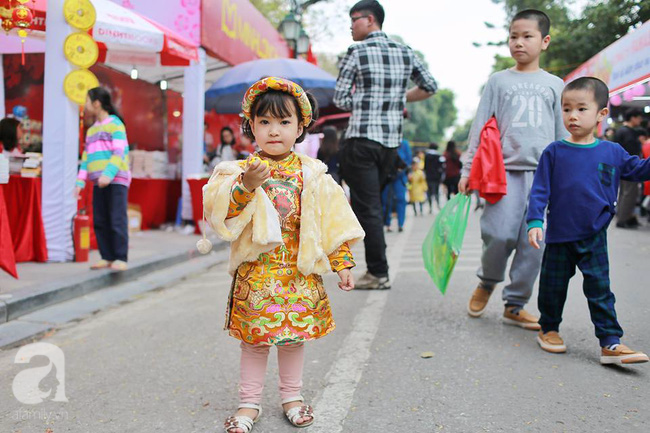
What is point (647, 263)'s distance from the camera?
20.2 feet

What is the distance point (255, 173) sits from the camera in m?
2.11

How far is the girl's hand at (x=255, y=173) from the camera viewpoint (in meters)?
2.10

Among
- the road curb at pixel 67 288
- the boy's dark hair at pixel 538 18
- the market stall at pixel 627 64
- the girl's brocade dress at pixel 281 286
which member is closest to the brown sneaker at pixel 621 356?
the girl's brocade dress at pixel 281 286

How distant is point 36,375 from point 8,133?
169 inches

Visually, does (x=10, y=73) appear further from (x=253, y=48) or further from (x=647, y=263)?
(x=647, y=263)

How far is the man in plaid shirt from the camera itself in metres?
4.79

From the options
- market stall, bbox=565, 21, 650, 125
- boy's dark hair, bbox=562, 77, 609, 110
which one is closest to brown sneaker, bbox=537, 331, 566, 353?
boy's dark hair, bbox=562, 77, 609, 110

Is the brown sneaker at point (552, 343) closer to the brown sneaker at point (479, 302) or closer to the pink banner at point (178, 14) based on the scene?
the brown sneaker at point (479, 302)

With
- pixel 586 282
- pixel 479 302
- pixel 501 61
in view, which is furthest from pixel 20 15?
pixel 501 61

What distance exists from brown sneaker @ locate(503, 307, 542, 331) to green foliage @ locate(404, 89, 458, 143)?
A: 4146cm

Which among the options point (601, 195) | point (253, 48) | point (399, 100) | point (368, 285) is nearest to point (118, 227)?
point (368, 285)

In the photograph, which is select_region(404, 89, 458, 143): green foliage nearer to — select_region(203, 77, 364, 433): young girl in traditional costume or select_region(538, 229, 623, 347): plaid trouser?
select_region(538, 229, 623, 347): plaid trouser

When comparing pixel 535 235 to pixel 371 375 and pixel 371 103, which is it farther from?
pixel 371 103

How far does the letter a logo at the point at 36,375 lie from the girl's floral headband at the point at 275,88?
165 centimetres
